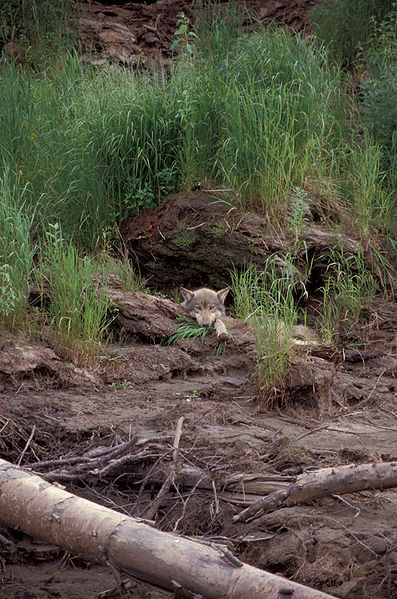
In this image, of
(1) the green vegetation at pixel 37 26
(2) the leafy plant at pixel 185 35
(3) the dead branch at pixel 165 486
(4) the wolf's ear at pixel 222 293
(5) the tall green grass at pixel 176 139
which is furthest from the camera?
(1) the green vegetation at pixel 37 26

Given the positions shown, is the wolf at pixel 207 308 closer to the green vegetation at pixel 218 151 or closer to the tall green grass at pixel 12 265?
the green vegetation at pixel 218 151

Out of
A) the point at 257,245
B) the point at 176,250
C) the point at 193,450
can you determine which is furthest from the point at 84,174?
the point at 193,450

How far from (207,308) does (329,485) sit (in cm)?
360

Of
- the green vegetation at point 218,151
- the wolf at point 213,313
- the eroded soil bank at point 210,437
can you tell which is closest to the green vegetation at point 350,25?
the green vegetation at point 218,151

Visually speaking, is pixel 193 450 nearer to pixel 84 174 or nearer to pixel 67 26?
pixel 84 174

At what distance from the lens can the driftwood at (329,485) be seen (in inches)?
140

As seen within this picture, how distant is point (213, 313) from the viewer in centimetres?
695

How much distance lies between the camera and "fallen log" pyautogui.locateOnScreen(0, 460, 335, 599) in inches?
98.2

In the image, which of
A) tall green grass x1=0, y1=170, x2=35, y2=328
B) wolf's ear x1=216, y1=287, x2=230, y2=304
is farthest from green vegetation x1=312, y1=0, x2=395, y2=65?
tall green grass x1=0, y1=170, x2=35, y2=328

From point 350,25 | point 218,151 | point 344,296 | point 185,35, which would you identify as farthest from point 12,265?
point 350,25

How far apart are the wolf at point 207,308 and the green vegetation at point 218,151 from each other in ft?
0.75

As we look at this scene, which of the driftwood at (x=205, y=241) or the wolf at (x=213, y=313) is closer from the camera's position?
the wolf at (x=213, y=313)

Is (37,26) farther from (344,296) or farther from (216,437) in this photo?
(216,437)

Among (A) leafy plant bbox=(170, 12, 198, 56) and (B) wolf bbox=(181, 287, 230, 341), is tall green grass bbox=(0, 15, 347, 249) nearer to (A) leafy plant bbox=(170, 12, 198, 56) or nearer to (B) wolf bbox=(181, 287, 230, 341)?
(A) leafy plant bbox=(170, 12, 198, 56)
